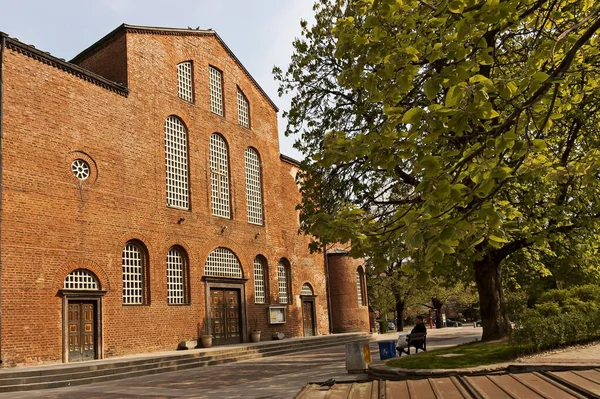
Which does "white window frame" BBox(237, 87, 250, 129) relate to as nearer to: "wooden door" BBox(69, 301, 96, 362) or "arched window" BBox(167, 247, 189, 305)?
"arched window" BBox(167, 247, 189, 305)

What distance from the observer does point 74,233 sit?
19.1m

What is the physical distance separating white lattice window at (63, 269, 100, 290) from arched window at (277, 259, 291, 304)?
13.1 m

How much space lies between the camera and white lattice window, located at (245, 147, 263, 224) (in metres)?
29.9

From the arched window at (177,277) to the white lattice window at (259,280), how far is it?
18.4 feet

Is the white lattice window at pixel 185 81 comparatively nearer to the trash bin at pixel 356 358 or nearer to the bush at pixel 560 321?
the trash bin at pixel 356 358

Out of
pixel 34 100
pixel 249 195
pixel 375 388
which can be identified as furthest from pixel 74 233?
pixel 375 388

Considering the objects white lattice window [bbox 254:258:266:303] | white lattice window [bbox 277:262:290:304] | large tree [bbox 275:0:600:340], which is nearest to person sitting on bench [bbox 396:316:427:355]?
large tree [bbox 275:0:600:340]

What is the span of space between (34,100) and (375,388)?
59.8 feet

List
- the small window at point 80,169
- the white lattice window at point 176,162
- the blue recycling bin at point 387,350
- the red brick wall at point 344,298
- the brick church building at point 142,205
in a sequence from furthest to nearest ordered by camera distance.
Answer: the red brick wall at point 344,298
the white lattice window at point 176,162
the small window at point 80,169
the brick church building at point 142,205
the blue recycling bin at point 387,350

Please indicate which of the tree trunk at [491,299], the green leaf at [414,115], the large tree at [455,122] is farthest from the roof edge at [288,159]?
the green leaf at [414,115]

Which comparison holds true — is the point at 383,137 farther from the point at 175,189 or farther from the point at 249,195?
the point at 249,195

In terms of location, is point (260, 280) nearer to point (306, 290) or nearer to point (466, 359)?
point (306, 290)

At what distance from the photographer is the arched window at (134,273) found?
840 inches

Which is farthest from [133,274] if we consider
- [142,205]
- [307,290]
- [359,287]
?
[359,287]
